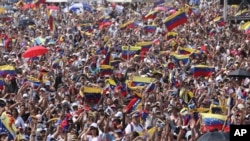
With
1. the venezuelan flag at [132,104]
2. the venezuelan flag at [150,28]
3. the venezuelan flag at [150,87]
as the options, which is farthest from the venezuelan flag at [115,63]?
the venezuelan flag at [150,28]

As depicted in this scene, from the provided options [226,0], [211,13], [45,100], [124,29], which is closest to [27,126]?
[45,100]

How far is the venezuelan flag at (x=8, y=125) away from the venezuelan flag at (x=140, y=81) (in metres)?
4.50

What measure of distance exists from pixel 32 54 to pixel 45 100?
606cm

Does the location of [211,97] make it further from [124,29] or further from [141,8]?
[141,8]

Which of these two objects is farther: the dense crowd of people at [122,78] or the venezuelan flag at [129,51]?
the venezuelan flag at [129,51]

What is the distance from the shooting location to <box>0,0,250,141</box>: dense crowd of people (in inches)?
471

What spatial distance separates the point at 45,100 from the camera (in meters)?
14.7

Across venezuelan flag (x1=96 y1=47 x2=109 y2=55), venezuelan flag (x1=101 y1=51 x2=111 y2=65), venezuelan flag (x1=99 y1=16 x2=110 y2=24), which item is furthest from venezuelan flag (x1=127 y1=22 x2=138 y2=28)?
venezuelan flag (x1=101 y1=51 x2=111 y2=65)

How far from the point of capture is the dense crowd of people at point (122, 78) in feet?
39.2

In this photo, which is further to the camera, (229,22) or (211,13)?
(211,13)

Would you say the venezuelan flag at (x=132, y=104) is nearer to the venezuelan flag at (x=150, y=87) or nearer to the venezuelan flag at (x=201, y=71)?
the venezuelan flag at (x=150, y=87)

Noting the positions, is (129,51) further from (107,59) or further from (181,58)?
(181,58)

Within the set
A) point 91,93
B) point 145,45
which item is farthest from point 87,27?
point 91,93

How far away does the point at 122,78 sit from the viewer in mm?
17984
